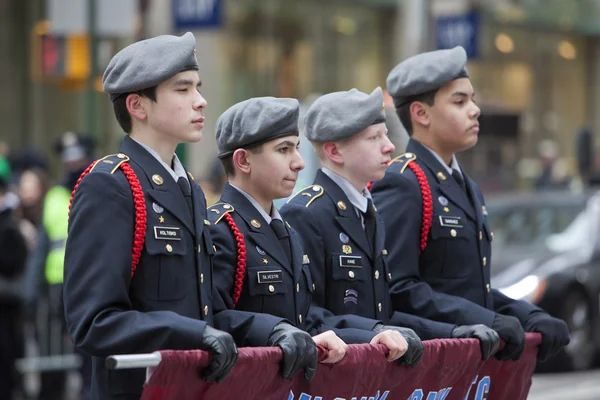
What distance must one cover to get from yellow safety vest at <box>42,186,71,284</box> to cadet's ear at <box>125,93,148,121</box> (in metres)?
7.11

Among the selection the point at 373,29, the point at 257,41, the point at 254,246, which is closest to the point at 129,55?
the point at 254,246

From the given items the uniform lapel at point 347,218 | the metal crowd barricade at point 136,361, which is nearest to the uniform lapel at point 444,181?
the uniform lapel at point 347,218

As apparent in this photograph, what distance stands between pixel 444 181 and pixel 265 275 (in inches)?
52.4

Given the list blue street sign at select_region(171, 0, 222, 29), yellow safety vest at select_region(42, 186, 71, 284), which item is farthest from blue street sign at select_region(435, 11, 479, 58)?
yellow safety vest at select_region(42, 186, 71, 284)

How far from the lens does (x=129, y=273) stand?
449 centimetres

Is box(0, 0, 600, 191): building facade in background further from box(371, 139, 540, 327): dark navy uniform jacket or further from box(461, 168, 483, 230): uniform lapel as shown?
box(371, 139, 540, 327): dark navy uniform jacket

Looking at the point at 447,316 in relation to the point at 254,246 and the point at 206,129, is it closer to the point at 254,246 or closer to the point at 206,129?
the point at 254,246

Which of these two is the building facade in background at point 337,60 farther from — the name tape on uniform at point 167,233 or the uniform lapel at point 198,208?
the name tape on uniform at point 167,233

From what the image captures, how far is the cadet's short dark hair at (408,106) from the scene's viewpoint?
6230 mm

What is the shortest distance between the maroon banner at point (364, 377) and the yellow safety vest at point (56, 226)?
6502mm

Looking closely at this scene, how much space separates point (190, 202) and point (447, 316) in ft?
4.79

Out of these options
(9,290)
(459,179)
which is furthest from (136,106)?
(9,290)

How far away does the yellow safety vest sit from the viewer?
11859 millimetres

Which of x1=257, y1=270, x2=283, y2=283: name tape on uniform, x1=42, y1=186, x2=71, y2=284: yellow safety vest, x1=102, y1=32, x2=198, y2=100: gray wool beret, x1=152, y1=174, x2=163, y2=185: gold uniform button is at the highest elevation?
x1=102, y1=32, x2=198, y2=100: gray wool beret
